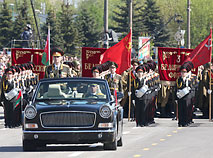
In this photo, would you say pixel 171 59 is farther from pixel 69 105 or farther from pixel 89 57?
pixel 69 105

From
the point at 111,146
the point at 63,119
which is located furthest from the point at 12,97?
the point at 63,119

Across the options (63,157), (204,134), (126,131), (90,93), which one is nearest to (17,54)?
(126,131)

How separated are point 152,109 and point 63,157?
30.9 ft

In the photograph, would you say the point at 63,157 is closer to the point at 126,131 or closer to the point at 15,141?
the point at 15,141

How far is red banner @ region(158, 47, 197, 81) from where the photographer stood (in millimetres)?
24094

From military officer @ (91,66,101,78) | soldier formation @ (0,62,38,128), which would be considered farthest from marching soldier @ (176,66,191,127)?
soldier formation @ (0,62,38,128)

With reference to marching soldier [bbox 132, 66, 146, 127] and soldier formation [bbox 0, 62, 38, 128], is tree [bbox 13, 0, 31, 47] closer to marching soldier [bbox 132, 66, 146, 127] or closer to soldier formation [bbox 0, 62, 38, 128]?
soldier formation [bbox 0, 62, 38, 128]

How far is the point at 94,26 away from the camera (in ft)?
313

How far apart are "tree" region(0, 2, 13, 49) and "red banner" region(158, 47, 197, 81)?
212 feet

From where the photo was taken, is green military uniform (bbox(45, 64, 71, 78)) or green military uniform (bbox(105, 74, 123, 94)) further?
green military uniform (bbox(105, 74, 123, 94))

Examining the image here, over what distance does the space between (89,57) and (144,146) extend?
10870mm

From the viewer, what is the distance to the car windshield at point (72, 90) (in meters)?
15.0

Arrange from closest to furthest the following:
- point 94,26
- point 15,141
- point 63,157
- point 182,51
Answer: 1. point 63,157
2. point 15,141
3. point 182,51
4. point 94,26

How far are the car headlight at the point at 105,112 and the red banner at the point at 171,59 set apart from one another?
994 centimetres
